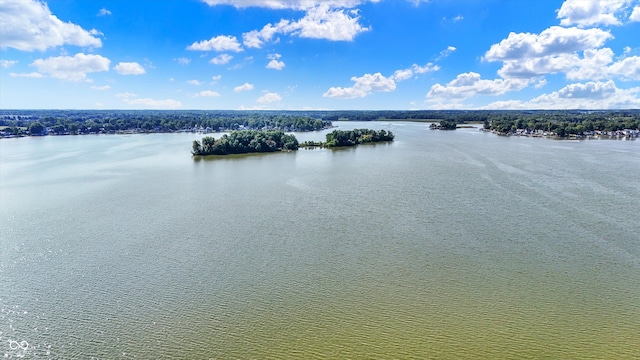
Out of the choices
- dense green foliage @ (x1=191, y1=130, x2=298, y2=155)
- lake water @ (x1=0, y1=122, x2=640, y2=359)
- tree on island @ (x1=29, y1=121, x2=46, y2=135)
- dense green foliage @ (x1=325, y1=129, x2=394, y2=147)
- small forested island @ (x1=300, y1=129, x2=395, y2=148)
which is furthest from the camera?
tree on island @ (x1=29, y1=121, x2=46, y2=135)

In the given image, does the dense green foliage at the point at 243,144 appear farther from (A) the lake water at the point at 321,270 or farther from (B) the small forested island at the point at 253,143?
(A) the lake water at the point at 321,270

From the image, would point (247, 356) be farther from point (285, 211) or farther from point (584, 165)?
point (584, 165)

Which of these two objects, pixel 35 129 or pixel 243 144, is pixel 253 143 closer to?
pixel 243 144

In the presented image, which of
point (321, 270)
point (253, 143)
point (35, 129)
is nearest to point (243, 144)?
point (253, 143)

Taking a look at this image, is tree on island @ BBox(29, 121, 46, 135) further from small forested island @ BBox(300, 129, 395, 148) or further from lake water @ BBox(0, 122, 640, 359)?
lake water @ BBox(0, 122, 640, 359)

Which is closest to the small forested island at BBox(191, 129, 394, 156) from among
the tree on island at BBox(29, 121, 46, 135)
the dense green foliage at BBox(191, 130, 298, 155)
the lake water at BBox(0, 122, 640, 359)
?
the dense green foliage at BBox(191, 130, 298, 155)

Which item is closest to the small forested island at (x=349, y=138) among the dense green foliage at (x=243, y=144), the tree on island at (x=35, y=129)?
the dense green foliage at (x=243, y=144)
